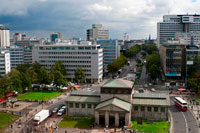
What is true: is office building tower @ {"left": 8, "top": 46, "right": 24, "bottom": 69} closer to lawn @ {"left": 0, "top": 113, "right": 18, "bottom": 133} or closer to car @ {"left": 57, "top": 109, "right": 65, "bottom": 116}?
lawn @ {"left": 0, "top": 113, "right": 18, "bottom": 133}

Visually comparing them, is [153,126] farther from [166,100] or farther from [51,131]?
[51,131]

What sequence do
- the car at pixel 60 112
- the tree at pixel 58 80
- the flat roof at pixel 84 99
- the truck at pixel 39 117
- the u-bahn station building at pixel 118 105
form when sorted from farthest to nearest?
the tree at pixel 58 80, the car at pixel 60 112, the flat roof at pixel 84 99, the truck at pixel 39 117, the u-bahn station building at pixel 118 105

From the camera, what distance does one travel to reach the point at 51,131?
55.2m

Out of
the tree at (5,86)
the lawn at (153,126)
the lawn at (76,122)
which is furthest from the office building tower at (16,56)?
the lawn at (153,126)

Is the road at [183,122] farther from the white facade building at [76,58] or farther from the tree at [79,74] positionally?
the white facade building at [76,58]

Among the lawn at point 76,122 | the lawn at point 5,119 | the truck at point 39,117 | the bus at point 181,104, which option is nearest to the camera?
the lawn at point 76,122

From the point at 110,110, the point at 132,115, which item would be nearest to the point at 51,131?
the point at 110,110

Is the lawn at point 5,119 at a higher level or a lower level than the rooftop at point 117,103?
lower

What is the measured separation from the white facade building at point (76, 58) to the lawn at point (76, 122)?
59624mm

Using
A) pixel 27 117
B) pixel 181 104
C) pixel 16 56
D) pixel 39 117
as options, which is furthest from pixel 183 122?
pixel 16 56

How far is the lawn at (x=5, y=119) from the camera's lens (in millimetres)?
60322

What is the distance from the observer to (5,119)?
6550 centimetres

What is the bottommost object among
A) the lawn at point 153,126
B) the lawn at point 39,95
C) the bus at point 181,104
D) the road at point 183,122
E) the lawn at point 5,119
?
the lawn at point 5,119

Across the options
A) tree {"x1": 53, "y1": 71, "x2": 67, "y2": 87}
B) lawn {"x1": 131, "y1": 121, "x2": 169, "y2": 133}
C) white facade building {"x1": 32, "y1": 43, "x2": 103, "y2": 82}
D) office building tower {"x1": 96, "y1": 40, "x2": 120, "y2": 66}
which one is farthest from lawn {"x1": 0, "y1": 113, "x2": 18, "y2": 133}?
office building tower {"x1": 96, "y1": 40, "x2": 120, "y2": 66}
